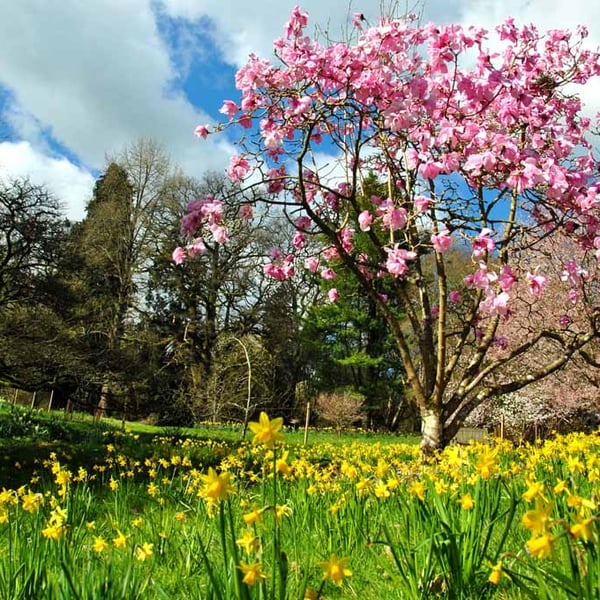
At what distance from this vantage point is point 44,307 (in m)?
12.7

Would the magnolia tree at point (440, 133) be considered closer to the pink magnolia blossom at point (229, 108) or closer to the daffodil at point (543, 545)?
the pink magnolia blossom at point (229, 108)

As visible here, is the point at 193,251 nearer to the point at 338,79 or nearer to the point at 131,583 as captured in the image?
the point at 338,79

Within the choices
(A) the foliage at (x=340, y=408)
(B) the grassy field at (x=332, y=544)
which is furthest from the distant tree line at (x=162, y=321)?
(B) the grassy field at (x=332, y=544)

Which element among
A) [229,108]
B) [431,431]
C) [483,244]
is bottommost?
[431,431]

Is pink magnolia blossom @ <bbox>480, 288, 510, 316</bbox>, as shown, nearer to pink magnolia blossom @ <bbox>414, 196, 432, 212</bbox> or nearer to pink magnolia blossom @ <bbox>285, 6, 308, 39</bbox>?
pink magnolia blossom @ <bbox>414, 196, 432, 212</bbox>

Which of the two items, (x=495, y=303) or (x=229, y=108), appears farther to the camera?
(x=229, y=108)

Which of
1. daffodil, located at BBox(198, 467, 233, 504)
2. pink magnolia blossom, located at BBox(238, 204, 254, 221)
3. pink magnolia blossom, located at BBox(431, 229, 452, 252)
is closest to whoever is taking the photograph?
daffodil, located at BBox(198, 467, 233, 504)

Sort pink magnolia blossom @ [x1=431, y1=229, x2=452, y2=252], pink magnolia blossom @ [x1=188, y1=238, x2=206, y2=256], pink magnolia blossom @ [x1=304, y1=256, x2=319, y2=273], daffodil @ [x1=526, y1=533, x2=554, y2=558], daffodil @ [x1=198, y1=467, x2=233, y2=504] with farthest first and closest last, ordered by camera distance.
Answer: pink magnolia blossom @ [x1=304, y1=256, x2=319, y2=273] < pink magnolia blossom @ [x1=188, y1=238, x2=206, y2=256] < pink magnolia blossom @ [x1=431, y1=229, x2=452, y2=252] < daffodil @ [x1=198, y1=467, x2=233, y2=504] < daffodil @ [x1=526, y1=533, x2=554, y2=558]

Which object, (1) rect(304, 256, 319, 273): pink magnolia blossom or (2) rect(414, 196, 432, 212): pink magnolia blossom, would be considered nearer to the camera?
(2) rect(414, 196, 432, 212): pink magnolia blossom

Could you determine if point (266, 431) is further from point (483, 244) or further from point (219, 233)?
point (219, 233)

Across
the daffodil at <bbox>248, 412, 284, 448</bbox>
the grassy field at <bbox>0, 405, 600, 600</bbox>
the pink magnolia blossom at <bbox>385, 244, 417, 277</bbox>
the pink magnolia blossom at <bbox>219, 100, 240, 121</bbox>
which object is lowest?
the grassy field at <bbox>0, 405, 600, 600</bbox>

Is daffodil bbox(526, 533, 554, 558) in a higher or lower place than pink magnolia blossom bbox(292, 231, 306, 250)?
lower

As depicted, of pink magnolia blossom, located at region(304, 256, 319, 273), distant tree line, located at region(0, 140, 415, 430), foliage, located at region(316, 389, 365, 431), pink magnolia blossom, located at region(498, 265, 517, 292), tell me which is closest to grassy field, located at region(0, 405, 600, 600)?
pink magnolia blossom, located at region(498, 265, 517, 292)

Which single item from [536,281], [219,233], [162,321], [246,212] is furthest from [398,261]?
[162,321]
